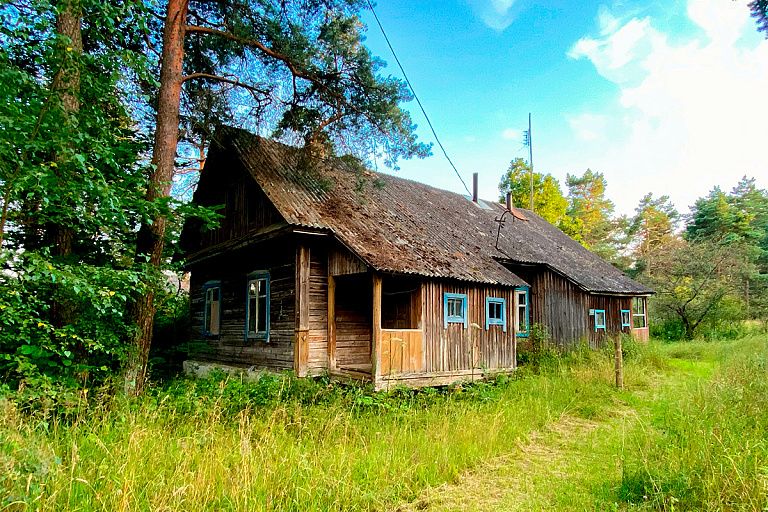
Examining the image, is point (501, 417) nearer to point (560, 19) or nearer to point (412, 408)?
point (412, 408)

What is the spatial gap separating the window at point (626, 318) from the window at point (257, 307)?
16.3 meters

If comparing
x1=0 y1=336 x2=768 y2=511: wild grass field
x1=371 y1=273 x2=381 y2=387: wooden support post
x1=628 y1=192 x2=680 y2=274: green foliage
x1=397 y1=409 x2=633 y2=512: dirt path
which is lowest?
x1=397 y1=409 x2=633 y2=512: dirt path

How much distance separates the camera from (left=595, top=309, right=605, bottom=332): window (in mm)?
18672

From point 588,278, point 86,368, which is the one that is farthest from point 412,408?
point 588,278

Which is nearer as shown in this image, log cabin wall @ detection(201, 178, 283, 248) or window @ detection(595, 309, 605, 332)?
log cabin wall @ detection(201, 178, 283, 248)

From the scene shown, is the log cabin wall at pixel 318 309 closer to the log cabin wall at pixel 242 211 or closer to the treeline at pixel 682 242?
the log cabin wall at pixel 242 211

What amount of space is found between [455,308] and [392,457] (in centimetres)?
609

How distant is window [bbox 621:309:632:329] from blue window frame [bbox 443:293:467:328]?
12.6 meters

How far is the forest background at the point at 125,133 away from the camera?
18.3ft

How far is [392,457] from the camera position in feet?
18.2

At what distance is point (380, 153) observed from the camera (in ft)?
36.5

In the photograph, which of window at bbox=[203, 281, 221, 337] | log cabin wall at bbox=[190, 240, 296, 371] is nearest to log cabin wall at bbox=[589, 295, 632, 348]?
log cabin wall at bbox=[190, 240, 296, 371]

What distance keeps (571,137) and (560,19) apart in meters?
5.80

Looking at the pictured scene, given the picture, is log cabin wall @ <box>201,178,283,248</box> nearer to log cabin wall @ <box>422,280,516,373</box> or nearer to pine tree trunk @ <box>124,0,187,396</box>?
pine tree trunk @ <box>124,0,187,396</box>
